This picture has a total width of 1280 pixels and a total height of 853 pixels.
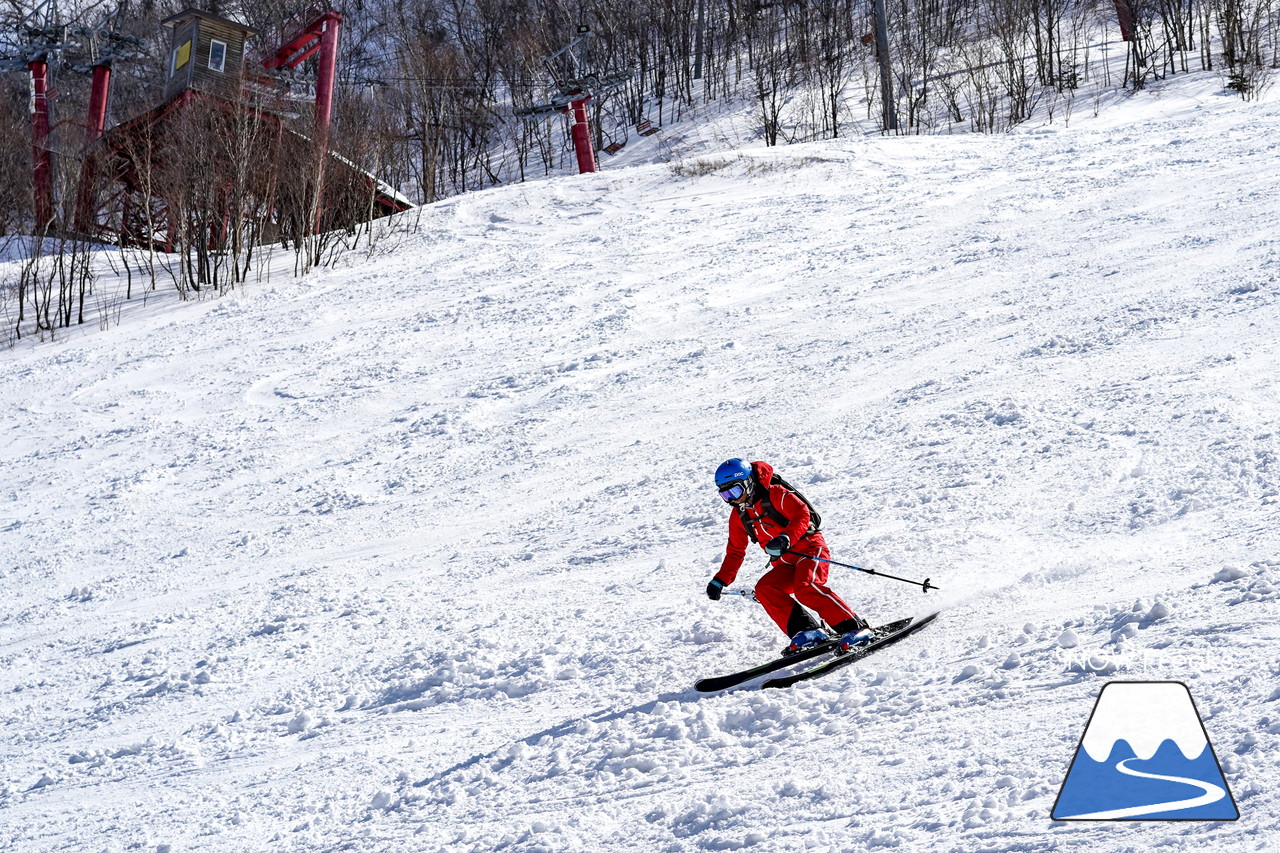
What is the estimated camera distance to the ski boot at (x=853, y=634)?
6.01 metres

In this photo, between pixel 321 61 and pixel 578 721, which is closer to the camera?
pixel 578 721

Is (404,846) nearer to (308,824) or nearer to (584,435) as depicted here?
(308,824)

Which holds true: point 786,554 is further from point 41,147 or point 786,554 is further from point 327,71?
point 327,71

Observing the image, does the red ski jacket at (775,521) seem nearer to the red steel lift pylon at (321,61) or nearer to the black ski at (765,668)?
the black ski at (765,668)

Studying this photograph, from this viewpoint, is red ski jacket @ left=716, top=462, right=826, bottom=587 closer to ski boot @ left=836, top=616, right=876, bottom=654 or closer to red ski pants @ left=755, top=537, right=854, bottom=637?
red ski pants @ left=755, top=537, right=854, bottom=637

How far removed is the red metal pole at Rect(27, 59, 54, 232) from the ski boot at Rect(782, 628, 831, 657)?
15.8 meters

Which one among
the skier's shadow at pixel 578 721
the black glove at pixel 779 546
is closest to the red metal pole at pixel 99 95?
the skier's shadow at pixel 578 721

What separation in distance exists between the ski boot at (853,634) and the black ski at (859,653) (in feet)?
0.10


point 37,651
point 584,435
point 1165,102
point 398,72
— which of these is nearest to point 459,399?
point 584,435

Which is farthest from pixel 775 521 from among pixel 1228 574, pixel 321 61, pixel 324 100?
pixel 321 61

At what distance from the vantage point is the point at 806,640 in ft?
20.1

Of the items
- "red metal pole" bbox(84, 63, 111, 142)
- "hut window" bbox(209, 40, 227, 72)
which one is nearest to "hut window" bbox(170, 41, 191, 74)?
"hut window" bbox(209, 40, 227, 72)

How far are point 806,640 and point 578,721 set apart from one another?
4.57ft

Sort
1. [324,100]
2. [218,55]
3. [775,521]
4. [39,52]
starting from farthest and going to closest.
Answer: [39,52] → [218,55] → [324,100] → [775,521]
